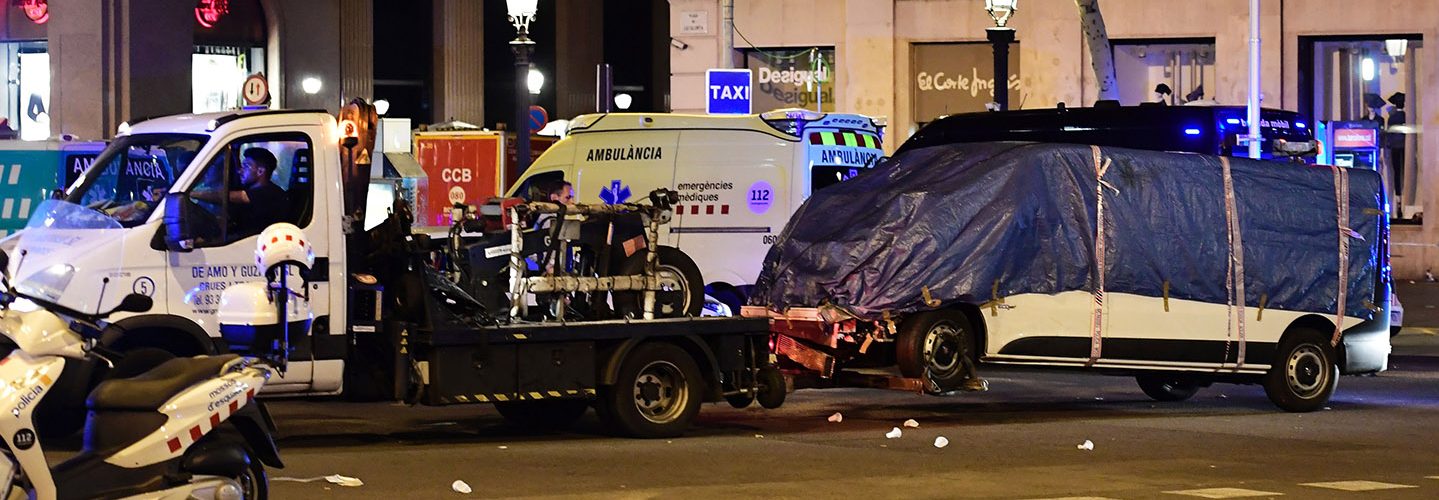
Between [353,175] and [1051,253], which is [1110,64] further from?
[353,175]

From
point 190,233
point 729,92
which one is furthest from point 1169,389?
point 729,92

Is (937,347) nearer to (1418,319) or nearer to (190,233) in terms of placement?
(190,233)

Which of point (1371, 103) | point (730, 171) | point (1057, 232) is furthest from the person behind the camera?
point (1371, 103)

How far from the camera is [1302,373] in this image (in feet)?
50.6

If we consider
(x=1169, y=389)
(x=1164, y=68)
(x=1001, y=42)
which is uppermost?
(x=1164, y=68)

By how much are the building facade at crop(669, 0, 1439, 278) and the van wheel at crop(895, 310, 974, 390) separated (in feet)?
55.9

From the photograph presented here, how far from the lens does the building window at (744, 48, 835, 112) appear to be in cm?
3328

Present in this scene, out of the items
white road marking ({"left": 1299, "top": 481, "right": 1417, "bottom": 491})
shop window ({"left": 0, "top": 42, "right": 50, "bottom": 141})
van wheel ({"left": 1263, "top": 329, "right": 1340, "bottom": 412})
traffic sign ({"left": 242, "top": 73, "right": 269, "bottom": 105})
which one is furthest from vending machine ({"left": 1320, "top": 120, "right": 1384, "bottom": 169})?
shop window ({"left": 0, "top": 42, "right": 50, "bottom": 141})

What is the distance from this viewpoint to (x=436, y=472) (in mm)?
11125

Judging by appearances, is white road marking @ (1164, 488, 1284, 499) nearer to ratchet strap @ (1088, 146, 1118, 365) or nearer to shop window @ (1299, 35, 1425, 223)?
ratchet strap @ (1088, 146, 1118, 365)

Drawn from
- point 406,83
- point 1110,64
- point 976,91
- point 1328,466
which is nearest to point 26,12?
point 406,83

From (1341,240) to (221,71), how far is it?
33.3m

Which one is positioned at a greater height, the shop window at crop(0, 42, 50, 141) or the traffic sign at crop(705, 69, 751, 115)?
the shop window at crop(0, 42, 50, 141)

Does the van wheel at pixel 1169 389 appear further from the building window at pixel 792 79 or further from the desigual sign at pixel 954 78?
the building window at pixel 792 79
